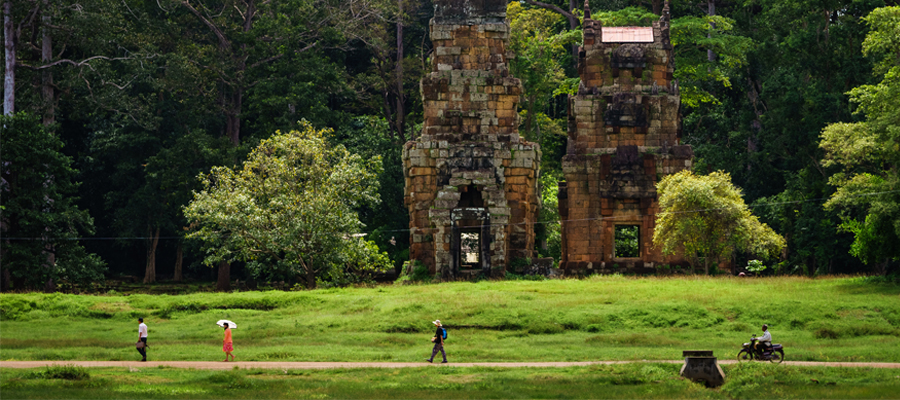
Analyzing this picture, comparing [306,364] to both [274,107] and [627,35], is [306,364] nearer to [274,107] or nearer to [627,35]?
[627,35]

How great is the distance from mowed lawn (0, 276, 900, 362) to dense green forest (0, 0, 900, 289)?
9.97m

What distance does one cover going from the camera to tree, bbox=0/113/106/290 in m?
46.2

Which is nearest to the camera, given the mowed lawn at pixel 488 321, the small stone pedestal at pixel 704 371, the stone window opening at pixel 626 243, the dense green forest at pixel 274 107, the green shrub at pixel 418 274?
the small stone pedestal at pixel 704 371

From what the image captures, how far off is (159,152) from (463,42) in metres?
19.8

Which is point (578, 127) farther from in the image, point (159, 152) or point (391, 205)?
point (159, 152)

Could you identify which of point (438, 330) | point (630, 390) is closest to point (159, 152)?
point (438, 330)

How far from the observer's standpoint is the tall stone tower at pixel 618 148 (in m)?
47.2

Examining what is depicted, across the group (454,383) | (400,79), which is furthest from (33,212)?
(454,383)

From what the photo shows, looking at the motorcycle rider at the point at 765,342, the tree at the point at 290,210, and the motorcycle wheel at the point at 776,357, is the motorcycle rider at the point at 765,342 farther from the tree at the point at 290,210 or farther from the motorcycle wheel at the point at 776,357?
the tree at the point at 290,210

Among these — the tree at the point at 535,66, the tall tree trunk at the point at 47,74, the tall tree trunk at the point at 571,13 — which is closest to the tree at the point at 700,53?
the tree at the point at 535,66

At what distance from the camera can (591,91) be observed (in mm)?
48031

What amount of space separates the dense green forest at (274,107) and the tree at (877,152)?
8309mm

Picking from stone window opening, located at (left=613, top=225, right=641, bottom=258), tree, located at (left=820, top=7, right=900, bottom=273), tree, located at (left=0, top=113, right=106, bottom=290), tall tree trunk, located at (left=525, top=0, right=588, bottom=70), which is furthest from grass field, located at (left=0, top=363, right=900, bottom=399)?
tall tree trunk, located at (left=525, top=0, right=588, bottom=70)

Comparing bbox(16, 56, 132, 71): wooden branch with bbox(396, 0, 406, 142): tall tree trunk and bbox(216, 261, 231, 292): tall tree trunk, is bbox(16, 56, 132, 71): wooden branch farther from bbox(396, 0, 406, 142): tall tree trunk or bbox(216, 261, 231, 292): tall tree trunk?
bbox(396, 0, 406, 142): tall tree trunk
